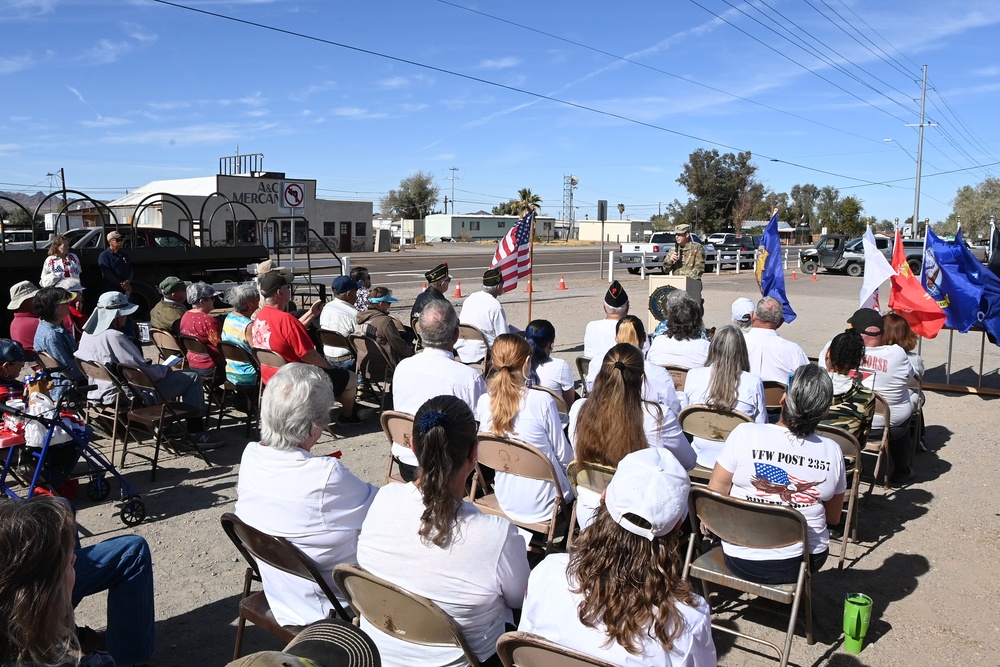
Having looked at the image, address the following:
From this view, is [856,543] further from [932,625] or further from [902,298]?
[902,298]

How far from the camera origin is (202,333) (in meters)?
7.49

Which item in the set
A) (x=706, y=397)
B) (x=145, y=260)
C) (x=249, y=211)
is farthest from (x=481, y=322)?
(x=249, y=211)

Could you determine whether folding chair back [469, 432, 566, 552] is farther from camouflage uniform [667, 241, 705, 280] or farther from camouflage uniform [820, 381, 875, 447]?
camouflage uniform [667, 241, 705, 280]

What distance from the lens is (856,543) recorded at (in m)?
5.10

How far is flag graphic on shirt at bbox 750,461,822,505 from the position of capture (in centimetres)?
372

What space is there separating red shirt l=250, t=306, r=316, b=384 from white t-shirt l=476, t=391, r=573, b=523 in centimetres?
297

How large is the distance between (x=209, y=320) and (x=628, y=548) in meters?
6.22

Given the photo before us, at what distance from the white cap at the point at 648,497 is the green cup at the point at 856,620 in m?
2.05

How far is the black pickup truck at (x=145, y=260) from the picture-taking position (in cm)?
1238

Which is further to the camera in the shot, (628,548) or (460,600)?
(460,600)

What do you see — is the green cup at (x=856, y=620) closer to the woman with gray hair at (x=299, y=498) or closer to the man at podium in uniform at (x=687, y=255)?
the woman with gray hair at (x=299, y=498)

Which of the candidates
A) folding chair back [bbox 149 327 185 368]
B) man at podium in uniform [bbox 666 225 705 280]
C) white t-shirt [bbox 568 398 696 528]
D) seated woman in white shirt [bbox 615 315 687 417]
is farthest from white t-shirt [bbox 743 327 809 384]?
man at podium in uniform [bbox 666 225 705 280]

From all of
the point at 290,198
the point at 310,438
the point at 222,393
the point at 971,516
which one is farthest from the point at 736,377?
the point at 290,198

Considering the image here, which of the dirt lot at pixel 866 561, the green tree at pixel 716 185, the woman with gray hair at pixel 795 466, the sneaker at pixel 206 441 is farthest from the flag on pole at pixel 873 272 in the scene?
the green tree at pixel 716 185
